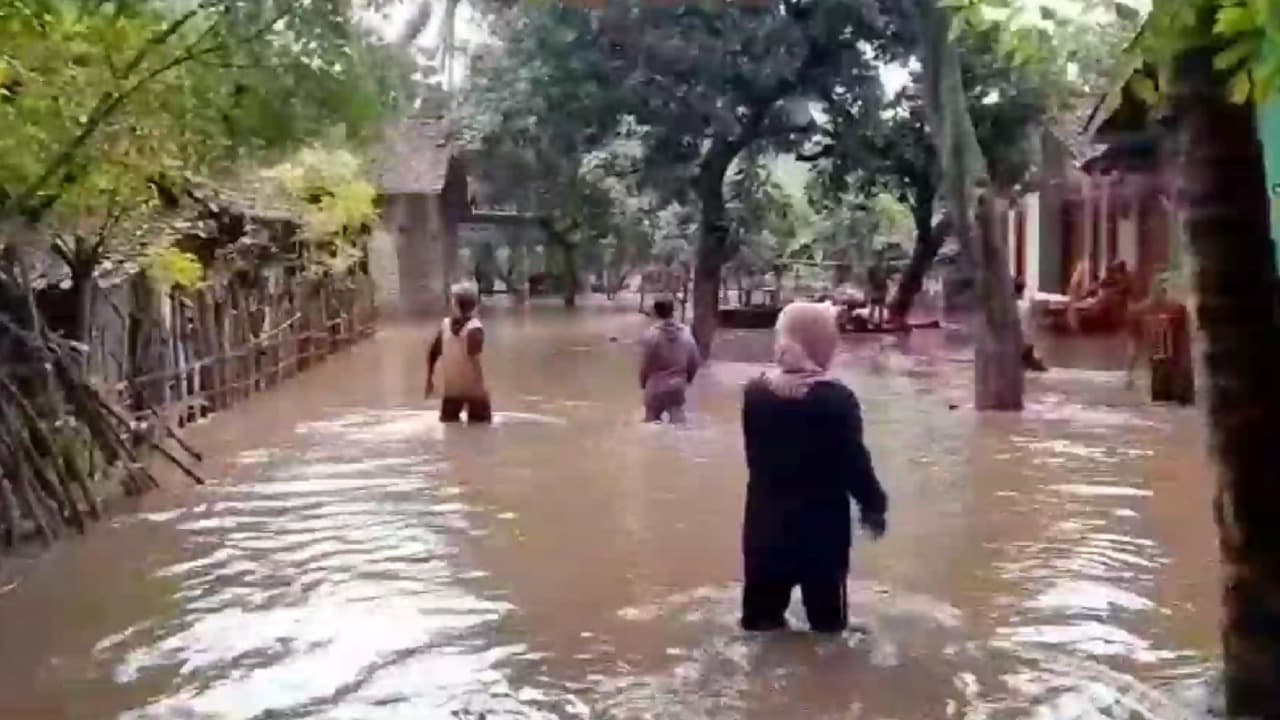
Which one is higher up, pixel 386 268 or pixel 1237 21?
pixel 1237 21

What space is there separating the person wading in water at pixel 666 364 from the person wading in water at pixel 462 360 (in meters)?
1.47

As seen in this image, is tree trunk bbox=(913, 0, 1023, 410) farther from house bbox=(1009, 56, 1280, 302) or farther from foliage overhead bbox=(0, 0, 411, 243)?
foliage overhead bbox=(0, 0, 411, 243)

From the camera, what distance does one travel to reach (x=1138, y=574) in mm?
8234

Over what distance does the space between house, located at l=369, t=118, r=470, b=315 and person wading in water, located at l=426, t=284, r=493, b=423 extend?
24484mm

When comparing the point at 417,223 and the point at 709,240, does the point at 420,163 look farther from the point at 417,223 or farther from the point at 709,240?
the point at 709,240

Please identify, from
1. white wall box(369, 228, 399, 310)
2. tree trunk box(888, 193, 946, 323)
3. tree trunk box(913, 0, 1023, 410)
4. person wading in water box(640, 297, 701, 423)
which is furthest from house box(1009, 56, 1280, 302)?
white wall box(369, 228, 399, 310)

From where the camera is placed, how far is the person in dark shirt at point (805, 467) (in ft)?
21.3

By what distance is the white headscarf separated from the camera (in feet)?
21.5

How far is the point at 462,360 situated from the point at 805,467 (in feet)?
26.3

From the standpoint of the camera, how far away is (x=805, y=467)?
6531mm

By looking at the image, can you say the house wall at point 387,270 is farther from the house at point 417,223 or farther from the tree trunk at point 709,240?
the tree trunk at point 709,240

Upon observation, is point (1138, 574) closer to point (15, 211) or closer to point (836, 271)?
point (15, 211)

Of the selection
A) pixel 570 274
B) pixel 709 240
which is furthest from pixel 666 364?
pixel 570 274

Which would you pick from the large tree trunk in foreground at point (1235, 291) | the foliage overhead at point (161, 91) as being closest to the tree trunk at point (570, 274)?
the foliage overhead at point (161, 91)
